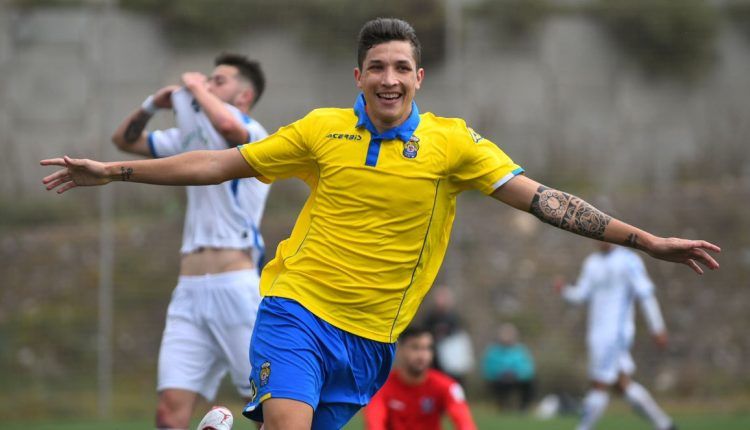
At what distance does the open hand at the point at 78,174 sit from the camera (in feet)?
16.8

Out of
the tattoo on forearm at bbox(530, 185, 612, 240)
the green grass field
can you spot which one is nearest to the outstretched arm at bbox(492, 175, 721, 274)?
the tattoo on forearm at bbox(530, 185, 612, 240)

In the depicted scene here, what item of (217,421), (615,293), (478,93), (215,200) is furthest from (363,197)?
(478,93)

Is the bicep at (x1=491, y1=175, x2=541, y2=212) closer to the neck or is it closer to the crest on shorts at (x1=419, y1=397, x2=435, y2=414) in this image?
the neck

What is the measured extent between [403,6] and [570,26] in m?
2.66

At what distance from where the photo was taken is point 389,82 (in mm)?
5215

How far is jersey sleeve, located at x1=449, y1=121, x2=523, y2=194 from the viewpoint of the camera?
5.28 m

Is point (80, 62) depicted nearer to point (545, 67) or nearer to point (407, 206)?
point (545, 67)

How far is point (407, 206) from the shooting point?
5.27 metres

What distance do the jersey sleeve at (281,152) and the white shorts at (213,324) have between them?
1764 millimetres

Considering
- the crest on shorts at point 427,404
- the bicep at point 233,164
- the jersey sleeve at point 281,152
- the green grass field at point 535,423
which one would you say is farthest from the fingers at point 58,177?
the green grass field at point 535,423

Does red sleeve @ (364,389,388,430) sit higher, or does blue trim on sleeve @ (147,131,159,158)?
blue trim on sleeve @ (147,131,159,158)

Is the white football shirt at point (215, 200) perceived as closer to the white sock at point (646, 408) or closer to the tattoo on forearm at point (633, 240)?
the tattoo on forearm at point (633, 240)

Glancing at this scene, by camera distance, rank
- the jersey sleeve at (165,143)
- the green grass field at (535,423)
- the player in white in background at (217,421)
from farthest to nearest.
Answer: the green grass field at (535,423) < the jersey sleeve at (165,143) < the player in white in background at (217,421)

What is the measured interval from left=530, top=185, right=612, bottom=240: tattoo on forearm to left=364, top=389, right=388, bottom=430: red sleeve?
262 cm
